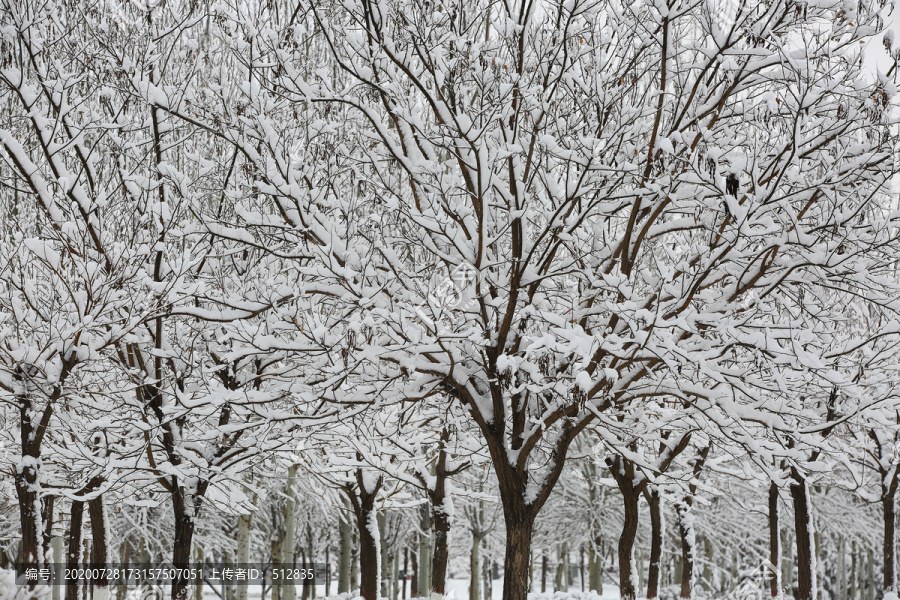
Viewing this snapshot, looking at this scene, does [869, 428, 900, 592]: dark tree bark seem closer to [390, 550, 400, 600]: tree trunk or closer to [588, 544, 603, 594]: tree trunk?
[588, 544, 603, 594]: tree trunk

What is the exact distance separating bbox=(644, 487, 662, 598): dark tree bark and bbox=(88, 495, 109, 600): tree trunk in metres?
8.78

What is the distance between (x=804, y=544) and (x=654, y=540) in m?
2.52

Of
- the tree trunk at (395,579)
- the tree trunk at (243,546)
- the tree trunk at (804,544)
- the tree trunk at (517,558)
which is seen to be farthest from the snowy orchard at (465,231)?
the tree trunk at (395,579)

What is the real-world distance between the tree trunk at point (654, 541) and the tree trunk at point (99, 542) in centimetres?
882

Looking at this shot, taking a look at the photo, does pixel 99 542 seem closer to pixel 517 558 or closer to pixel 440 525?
pixel 440 525

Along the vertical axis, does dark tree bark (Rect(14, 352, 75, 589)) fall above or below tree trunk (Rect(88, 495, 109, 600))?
above

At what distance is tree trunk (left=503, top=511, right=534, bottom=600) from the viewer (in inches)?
263

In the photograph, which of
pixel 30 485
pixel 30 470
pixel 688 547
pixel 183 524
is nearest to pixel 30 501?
pixel 30 485

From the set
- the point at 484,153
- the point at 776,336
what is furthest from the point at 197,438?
the point at 776,336

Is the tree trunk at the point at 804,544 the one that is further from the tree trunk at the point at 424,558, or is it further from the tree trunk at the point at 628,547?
the tree trunk at the point at 424,558

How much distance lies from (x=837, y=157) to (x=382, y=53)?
3.99m

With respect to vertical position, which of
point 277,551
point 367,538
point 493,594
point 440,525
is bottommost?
point 493,594

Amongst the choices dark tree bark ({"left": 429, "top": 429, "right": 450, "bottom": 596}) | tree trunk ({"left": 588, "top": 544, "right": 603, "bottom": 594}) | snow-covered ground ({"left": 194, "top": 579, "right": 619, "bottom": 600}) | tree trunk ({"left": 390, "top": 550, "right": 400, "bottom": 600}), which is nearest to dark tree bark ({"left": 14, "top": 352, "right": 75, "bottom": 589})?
dark tree bark ({"left": 429, "top": 429, "right": 450, "bottom": 596})

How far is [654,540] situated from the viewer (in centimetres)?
1305
